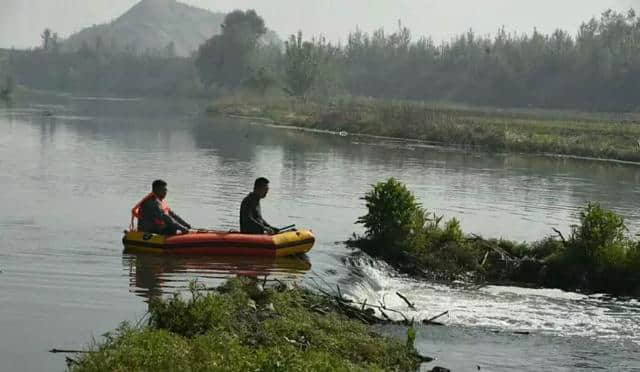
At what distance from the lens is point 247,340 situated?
39.6 ft

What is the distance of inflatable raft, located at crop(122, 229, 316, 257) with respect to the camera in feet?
61.7

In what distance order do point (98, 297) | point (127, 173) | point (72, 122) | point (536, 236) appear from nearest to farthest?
point (98, 297), point (536, 236), point (127, 173), point (72, 122)

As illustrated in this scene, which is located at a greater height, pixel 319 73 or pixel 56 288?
pixel 319 73

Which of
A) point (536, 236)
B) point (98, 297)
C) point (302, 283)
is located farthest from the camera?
point (536, 236)

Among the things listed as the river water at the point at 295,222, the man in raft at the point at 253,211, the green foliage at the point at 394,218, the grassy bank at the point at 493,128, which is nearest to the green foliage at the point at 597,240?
the river water at the point at 295,222

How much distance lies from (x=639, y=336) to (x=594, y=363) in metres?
2.23

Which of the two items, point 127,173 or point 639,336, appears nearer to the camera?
point 639,336

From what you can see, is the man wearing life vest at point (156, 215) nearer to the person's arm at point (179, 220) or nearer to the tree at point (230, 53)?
the person's arm at point (179, 220)

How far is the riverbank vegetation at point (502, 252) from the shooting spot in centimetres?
1930

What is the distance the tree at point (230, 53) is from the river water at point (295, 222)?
289ft

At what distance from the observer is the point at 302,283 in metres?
17.2

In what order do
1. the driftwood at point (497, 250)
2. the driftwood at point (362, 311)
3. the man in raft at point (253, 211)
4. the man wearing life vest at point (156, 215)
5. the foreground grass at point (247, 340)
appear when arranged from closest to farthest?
the foreground grass at point (247, 340) < the driftwood at point (362, 311) < the man wearing life vest at point (156, 215) < the man in raft at point (253, 211) < the driftwood at point (497, 250)

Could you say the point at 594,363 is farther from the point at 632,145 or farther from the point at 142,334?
the point at 632,145

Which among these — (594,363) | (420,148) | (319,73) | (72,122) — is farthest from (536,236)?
(319,73)
